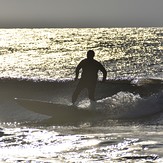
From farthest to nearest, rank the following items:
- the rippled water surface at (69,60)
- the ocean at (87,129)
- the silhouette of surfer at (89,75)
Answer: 1. the rippled water surface at (69,60)
2. the silhouette of surfer at (89,75)
3. the ocean at (87,129)

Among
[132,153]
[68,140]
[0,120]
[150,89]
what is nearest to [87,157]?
[132,153]

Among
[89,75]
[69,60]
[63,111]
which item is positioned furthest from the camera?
[69,60]

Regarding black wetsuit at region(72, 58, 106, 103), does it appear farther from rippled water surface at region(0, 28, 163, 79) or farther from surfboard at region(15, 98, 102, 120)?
rippled water surface at region(0, 28, 163, 79)

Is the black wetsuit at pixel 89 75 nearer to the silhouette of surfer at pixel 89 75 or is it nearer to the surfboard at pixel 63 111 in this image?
the silhouette of surfer at pixel 89 75

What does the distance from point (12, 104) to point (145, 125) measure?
643cm

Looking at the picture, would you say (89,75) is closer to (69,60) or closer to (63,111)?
(63,111)

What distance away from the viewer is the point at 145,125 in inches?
509

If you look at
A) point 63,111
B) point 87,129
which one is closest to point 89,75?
point 63,111

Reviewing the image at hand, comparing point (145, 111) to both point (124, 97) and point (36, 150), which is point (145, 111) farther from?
point (36, 150)

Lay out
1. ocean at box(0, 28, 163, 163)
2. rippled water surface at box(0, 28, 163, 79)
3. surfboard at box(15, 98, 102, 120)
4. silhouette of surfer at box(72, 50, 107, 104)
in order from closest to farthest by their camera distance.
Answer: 1. ocean at box(0, 28, 163, 163)
2. surfboard at box(15, 98, 102, 120)
3. silhouette of surfer at box(72, 50, 107, 104)
4. rippled water surface at box(0, 28, 163, 79)

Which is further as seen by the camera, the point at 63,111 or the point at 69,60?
the point at 69,60

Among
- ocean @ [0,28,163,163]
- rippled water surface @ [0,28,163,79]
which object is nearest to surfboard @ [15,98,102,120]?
ocean @ [0,28,163,163]

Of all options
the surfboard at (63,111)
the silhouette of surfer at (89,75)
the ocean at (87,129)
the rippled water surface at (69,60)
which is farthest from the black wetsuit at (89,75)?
the rippled water surface at (69,60)

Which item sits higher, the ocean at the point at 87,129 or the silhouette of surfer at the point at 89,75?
the silhouette of surfer at the point at 89,75
